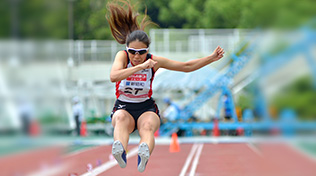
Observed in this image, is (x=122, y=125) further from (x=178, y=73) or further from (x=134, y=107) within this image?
(x=178, y=73)

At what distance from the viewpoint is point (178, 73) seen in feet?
84.5

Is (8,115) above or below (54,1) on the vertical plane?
below

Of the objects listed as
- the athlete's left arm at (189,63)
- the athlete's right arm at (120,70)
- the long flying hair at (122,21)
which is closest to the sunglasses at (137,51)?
the athlete's right arm at (120,70)

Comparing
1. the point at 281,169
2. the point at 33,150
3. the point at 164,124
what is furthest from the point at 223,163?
the point at 164,124

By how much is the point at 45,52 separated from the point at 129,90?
4.46 m

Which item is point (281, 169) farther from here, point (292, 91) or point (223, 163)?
point (292, 91)

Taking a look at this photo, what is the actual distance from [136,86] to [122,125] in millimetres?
517

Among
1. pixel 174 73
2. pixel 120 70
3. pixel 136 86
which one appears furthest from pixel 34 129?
pixel 120 70

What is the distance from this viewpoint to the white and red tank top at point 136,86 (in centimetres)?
693

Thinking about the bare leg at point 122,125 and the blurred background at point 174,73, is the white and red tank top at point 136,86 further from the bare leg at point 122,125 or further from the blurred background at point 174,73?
the blurred background at point 174,73

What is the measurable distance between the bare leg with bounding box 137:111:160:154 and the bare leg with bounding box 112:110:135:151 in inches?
5.2

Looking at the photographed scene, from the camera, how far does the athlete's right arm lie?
20.4 ft

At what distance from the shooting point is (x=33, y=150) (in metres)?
17.5

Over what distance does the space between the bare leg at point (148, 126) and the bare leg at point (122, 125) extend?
5.2 inches
